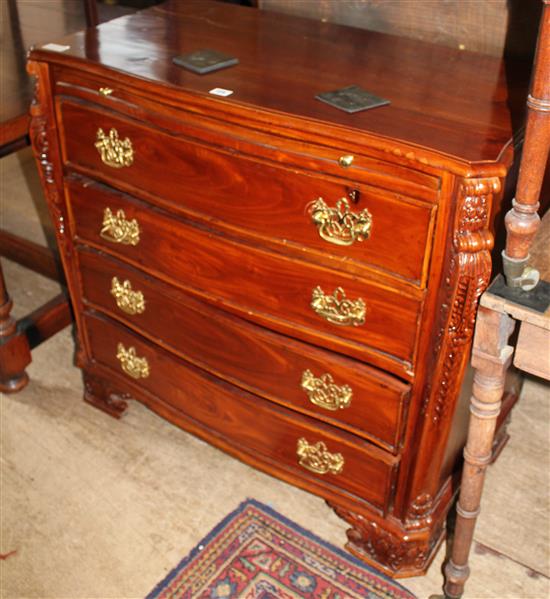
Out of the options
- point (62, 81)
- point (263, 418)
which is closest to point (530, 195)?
point (263, 418)

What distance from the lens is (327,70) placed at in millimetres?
1728

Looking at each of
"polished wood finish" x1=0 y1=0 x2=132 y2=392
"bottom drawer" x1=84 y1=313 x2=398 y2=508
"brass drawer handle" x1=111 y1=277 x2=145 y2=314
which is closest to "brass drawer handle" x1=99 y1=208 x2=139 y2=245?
"brass drawer handle" x1=111 y1=277 x2=145 y2=314

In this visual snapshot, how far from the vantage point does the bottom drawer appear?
6.12ft

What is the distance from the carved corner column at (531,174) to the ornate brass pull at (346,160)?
0.30 meters

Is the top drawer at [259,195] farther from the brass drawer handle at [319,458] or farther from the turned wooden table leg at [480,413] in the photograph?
the brass drawer handle at [319,458]

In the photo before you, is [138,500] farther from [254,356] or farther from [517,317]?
[517,317]

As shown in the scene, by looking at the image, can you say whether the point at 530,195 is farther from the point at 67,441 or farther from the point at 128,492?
the point at 67,441

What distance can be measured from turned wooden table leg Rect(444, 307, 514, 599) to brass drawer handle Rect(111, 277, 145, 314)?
0.89 meters

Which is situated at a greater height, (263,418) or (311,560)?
(263,418)

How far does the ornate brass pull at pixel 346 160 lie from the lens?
57.4 inches

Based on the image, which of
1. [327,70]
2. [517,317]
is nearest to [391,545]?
[517,317]

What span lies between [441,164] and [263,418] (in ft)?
2.81

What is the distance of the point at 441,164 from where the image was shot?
1.36 m

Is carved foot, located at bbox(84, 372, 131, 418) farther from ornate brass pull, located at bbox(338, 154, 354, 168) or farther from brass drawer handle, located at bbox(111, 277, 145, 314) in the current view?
ornate brass pull, located at bbox(338, 154, 354, 168)
